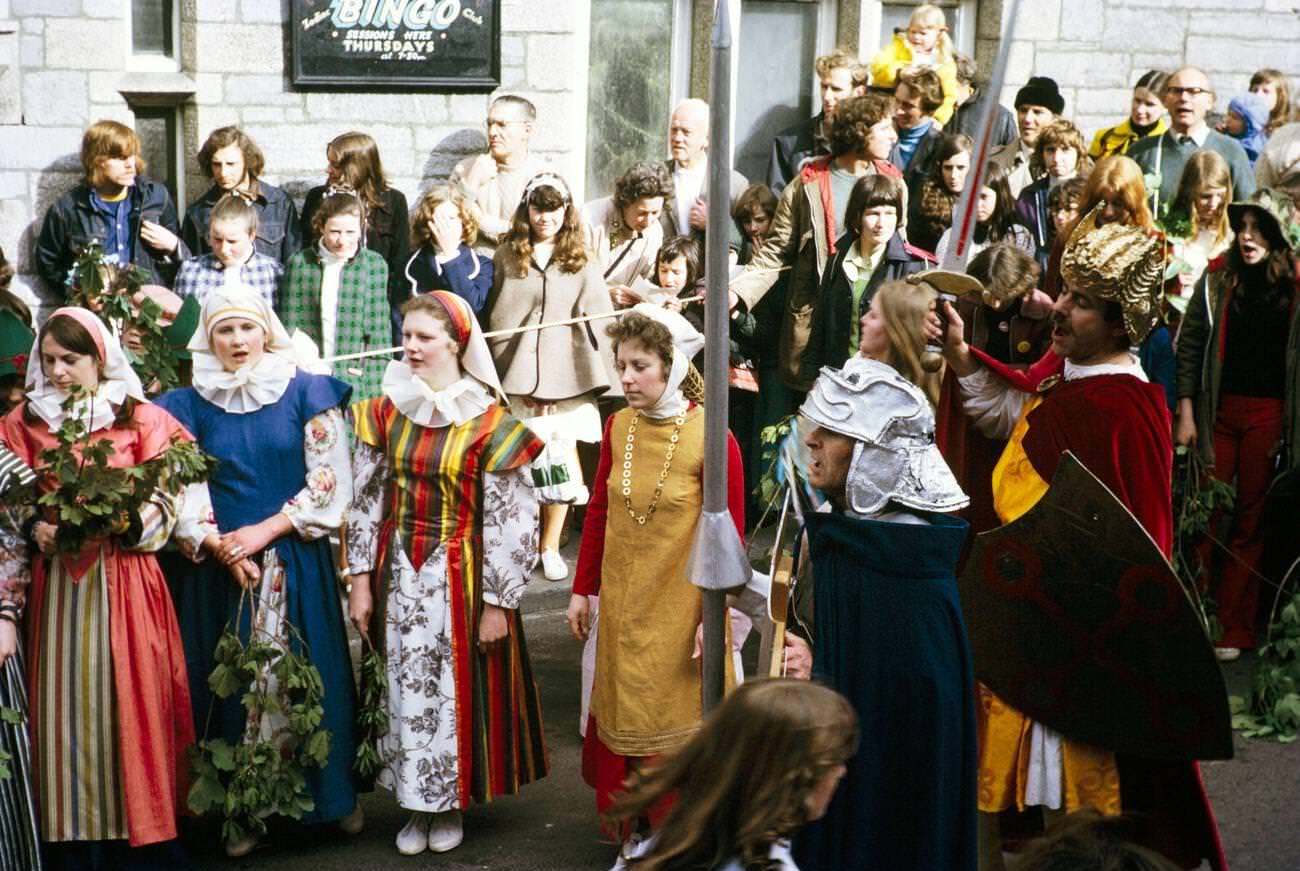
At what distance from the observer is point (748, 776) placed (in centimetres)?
323

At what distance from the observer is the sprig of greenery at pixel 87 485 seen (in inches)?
209

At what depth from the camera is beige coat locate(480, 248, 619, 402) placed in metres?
8.59

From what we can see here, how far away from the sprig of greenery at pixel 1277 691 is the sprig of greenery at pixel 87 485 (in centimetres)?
401

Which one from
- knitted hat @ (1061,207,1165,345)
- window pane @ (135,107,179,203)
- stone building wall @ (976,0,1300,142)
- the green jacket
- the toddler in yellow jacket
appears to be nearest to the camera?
knitted hat @ (1061,207,1165,345)

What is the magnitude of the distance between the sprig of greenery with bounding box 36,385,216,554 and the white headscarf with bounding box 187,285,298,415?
1.10 ft

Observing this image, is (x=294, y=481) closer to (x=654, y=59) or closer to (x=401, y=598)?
(x=401, y=598)

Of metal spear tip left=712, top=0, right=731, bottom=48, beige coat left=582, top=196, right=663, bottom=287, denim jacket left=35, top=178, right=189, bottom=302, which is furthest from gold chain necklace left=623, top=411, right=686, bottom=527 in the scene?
denim jacket left=35, top=178, right=189, bottom=302

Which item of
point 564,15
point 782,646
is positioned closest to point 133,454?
point 782,646

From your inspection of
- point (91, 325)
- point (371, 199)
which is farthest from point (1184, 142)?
point (91, 325)

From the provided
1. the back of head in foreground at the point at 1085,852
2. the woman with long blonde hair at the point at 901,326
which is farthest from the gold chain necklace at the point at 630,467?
the back of head in foreground at the point at 1085,852

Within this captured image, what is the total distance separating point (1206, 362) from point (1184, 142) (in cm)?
260

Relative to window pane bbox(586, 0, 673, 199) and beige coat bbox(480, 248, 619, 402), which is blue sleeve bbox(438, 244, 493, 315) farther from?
window pane bbox(586, 0, 673, 199)

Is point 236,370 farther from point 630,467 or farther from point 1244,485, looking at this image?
point 1244,485

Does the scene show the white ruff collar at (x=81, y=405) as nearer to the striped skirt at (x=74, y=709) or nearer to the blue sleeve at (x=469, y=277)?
the striped skirt at (x=74, y=709)
